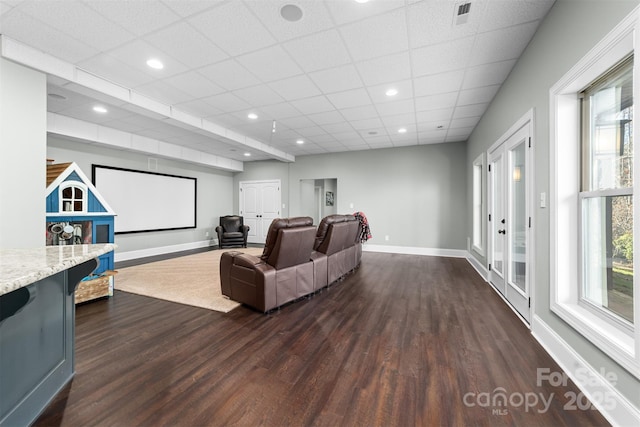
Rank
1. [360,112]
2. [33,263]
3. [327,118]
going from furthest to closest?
[327,118], [360,112], [33,263]

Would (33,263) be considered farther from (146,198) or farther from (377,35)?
(146,198)

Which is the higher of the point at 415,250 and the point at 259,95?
the point at 259,95

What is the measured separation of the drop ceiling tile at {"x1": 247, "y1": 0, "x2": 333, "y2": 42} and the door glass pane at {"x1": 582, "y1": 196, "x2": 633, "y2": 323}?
8.26 ft

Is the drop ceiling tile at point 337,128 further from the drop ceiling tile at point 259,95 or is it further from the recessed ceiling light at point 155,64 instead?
the recessed ceiling light at point 155,64

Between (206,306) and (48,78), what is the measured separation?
3.19m

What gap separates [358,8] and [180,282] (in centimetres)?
423

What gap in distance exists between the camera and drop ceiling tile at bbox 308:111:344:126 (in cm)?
457

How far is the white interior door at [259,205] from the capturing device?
27.9 ft

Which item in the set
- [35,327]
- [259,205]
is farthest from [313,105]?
Answer: [259,205]

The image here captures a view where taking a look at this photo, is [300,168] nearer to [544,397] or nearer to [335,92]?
[335,92]

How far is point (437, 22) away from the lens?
7.59 feet

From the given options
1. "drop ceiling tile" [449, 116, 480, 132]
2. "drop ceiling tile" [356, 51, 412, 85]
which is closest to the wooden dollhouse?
"drop ceiling tile" [356, 51, 412, 85]

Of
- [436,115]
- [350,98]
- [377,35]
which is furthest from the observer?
[436,115]

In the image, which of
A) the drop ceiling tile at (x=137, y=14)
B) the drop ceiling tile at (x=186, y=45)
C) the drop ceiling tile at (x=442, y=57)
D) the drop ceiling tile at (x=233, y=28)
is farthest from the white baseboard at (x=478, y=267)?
the drop ceiling tile at (x=137, y=14)
